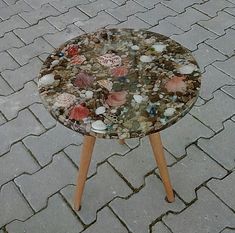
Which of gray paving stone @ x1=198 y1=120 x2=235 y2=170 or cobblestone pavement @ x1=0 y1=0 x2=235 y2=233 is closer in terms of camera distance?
cobblestone pavement @ x1=0 y1=0 x2=235 y2=233

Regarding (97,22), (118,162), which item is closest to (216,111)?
(118,162)

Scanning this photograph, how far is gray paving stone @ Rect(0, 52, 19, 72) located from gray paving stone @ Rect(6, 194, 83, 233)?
1226 mm

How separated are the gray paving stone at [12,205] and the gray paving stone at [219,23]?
1949mm

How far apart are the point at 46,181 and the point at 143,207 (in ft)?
1.79

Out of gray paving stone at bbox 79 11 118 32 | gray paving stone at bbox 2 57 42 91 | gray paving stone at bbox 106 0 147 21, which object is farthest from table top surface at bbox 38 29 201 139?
gray paving stone at bbox 106 0 147 21

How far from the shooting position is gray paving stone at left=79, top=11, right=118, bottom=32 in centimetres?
303

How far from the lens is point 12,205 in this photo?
1922 millimetres

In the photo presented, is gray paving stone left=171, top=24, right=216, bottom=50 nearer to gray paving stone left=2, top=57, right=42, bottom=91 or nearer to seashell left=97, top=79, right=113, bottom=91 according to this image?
gray paving stone left=2, top=57, right=42, bottom=91

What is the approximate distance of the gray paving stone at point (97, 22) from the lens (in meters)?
3.03

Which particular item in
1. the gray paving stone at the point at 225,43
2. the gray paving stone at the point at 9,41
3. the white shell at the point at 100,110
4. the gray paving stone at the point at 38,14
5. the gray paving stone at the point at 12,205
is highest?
the white shell at the point at 100,110

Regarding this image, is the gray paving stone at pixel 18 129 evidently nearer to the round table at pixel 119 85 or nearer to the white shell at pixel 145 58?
the round table at pixel 119 85

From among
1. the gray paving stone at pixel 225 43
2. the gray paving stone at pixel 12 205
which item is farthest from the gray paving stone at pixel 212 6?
the gray paving stone at pixel 12 205

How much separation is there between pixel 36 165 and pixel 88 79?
734 mm

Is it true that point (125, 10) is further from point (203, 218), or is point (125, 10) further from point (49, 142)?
point (203, 218)
